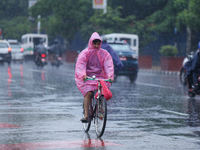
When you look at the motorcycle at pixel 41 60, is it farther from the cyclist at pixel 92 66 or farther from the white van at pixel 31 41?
the cyclist at pixel 92 66

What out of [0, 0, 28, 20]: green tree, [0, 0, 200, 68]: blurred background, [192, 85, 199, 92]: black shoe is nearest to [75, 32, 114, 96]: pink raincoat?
[192, 85, 199, 92]: black shoe

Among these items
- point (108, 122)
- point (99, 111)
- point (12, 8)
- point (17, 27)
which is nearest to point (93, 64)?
point (99, 111)

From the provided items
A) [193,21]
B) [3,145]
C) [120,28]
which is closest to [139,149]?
[3,145]

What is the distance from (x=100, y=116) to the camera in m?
7.84

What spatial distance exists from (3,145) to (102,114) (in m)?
1.63

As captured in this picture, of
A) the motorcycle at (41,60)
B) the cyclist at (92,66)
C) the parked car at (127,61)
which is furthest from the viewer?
the motorcycle at (41,60)

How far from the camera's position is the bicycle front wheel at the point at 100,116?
7656 millimetres

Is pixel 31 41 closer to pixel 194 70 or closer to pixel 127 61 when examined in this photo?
pixel 127 61

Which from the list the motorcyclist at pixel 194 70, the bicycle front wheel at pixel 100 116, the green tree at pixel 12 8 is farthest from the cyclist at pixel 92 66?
the green tree at pixel 12 8

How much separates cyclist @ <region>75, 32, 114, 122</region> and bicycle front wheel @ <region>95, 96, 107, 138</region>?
0.29m

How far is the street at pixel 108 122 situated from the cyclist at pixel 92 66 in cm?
72

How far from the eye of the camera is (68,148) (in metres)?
6.82

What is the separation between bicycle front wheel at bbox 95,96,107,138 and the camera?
7656 millimetres

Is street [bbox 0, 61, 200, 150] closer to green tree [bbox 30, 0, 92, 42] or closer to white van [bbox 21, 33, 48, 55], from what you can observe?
green tree [bbox 30, 0, 92, 42]
